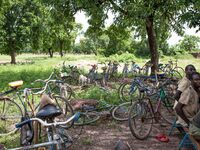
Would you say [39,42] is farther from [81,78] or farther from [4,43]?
[81,78]

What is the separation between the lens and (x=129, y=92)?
30.5ft

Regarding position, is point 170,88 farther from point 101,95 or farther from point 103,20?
point 103,20

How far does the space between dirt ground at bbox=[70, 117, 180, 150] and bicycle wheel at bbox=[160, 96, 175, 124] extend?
319mm

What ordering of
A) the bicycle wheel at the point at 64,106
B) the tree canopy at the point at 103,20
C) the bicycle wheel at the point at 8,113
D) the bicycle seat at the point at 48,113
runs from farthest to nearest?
1. the tree canopy at the point at 103,20
2. the bicycle wheel at the point at 64,106
3. the bicycle wheel at the point at 8,113
4. the bicycle seat at the point at 48,113

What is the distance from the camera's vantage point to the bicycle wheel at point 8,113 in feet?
22.0

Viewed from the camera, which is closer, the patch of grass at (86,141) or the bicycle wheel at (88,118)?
the patch of grass at (86,141)

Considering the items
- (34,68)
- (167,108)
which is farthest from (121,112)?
(34,68)

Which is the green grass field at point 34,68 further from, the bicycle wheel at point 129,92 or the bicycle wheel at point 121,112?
the bicycle wheel at point 121,112

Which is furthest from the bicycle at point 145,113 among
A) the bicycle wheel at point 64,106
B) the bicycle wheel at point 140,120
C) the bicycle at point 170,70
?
the bicycle at point 170,70

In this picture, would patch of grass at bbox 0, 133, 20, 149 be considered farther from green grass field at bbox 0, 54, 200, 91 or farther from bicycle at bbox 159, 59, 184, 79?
bicycle at bbox 159, 59, 184, 79

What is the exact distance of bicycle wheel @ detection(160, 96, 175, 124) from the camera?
22.5 feet

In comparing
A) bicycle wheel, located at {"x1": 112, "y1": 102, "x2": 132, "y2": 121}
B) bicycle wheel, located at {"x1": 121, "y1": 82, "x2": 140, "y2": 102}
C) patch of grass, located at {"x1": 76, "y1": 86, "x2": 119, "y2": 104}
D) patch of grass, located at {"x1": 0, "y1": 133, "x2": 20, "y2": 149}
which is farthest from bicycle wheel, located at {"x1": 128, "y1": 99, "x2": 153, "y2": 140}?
bicycle wheel, located at {"x1": 121, "y1": 82, "x2": 140, "y2": 102}

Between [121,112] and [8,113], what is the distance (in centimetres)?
252

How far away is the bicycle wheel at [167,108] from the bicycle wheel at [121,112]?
771mm
